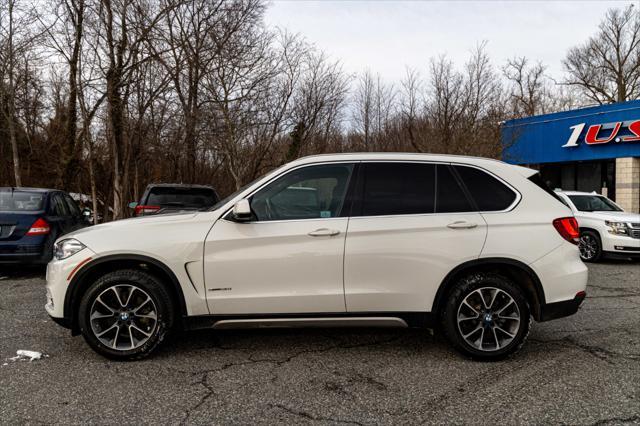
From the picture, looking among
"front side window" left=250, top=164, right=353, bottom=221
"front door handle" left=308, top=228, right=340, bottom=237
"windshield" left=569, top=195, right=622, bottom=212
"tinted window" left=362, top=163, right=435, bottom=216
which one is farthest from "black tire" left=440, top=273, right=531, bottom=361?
"windshield" left=569, top=195, right=622, bottom=212

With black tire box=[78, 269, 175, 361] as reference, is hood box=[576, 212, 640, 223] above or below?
above

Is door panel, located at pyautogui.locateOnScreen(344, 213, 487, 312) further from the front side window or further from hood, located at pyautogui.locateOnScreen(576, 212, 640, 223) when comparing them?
hood, located at pyautogui.locateOnScreen(576, 212, 640, 223)

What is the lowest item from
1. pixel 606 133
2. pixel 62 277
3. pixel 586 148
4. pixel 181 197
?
pixel 62 277

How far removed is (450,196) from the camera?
4164mm

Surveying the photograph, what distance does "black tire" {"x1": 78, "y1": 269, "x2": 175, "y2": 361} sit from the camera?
396 cm

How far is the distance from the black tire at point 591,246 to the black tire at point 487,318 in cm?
773

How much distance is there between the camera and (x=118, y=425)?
2.91 meters

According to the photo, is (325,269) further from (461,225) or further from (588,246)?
(588,246)

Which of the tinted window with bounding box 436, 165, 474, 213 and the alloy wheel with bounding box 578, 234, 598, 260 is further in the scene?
the alloy wheel with bounding box 578, 234, 598, 260

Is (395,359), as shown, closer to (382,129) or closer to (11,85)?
(11,85)

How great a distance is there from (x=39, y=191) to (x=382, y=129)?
2904 cm

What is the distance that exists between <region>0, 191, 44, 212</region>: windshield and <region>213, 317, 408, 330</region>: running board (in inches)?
228

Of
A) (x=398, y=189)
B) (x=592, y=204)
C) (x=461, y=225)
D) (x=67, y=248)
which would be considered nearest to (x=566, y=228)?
(x=461, y=225)

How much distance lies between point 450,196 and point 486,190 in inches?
13.5
